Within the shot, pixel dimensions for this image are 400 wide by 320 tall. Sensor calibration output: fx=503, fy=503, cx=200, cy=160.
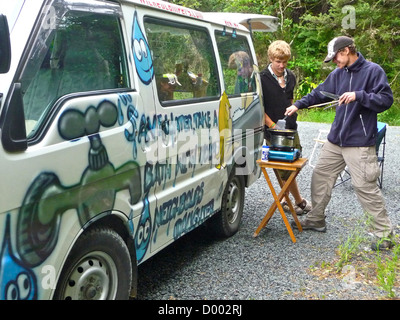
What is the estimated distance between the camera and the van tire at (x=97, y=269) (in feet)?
8.66

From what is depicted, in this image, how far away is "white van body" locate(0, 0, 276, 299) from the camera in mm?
2281

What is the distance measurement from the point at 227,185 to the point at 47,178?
2613mm

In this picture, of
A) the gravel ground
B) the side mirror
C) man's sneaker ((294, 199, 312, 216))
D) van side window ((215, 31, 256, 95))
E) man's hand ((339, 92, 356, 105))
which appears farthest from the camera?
man's sneaker ((294, 199, 312, 216))

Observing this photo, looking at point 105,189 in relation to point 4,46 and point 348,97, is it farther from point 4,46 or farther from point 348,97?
point 348,97

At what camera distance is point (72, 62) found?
2732mm

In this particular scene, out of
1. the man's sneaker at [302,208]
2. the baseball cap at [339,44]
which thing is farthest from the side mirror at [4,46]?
the man's sneaker at [302,208]

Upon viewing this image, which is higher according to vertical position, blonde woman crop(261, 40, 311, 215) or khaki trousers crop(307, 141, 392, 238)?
blonde woman crop(261, 40, 311, 215)

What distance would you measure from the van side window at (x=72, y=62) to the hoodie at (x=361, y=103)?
7.71 feet

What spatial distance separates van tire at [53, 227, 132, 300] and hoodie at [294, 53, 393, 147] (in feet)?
8.48

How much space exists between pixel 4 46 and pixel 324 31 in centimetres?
1764

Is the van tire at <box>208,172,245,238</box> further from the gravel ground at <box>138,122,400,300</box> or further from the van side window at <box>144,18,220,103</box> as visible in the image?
the van side window at <box>144,18,220,103</box>

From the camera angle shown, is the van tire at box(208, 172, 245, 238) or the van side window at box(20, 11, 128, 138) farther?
the van tire at box(208, 172, 245, 238)

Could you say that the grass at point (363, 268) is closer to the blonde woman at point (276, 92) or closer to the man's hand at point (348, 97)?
the man's hand at point (348, 97)

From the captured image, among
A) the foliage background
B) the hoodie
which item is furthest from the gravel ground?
the foliage background
